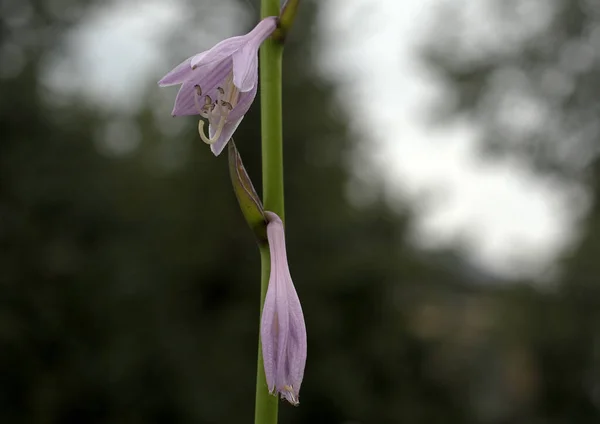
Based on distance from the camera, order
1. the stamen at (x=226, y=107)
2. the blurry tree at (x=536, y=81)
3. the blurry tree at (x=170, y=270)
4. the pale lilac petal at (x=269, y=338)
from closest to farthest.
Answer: the pale lilac petal at (x=269, y=338) < the stamen at (x=226, y=107) < the blurry tree at (x=170, y=270) < the blurry tree at (x=536, y=81)

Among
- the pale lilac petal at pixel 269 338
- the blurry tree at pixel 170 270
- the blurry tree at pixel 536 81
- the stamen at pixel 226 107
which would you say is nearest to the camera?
the pale lilac petal at pixel 269 338

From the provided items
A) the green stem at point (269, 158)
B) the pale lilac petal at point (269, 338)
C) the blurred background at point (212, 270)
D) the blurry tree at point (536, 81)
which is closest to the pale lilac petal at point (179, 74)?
the green stem at point (269, 158)

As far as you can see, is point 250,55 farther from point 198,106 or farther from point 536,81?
point 536,81

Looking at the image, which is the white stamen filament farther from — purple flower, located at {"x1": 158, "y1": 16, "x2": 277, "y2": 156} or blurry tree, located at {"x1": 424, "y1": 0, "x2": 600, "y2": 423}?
blurry tree, located at {"x1": 424, "y1": 0, "x2": 600, "y2": 423}

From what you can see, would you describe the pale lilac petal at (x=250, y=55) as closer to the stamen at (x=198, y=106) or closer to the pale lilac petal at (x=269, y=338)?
the stamen at (x=198, y=106)

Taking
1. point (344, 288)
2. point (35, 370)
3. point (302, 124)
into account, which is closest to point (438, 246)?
point (344, 288)

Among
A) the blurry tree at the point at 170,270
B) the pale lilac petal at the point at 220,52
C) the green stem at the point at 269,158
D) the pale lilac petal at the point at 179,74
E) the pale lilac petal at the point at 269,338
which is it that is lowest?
the blurry tree at the point at 170,270

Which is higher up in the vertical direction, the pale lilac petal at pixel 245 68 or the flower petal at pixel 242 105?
the pale lilac petal at pixel 245 68
